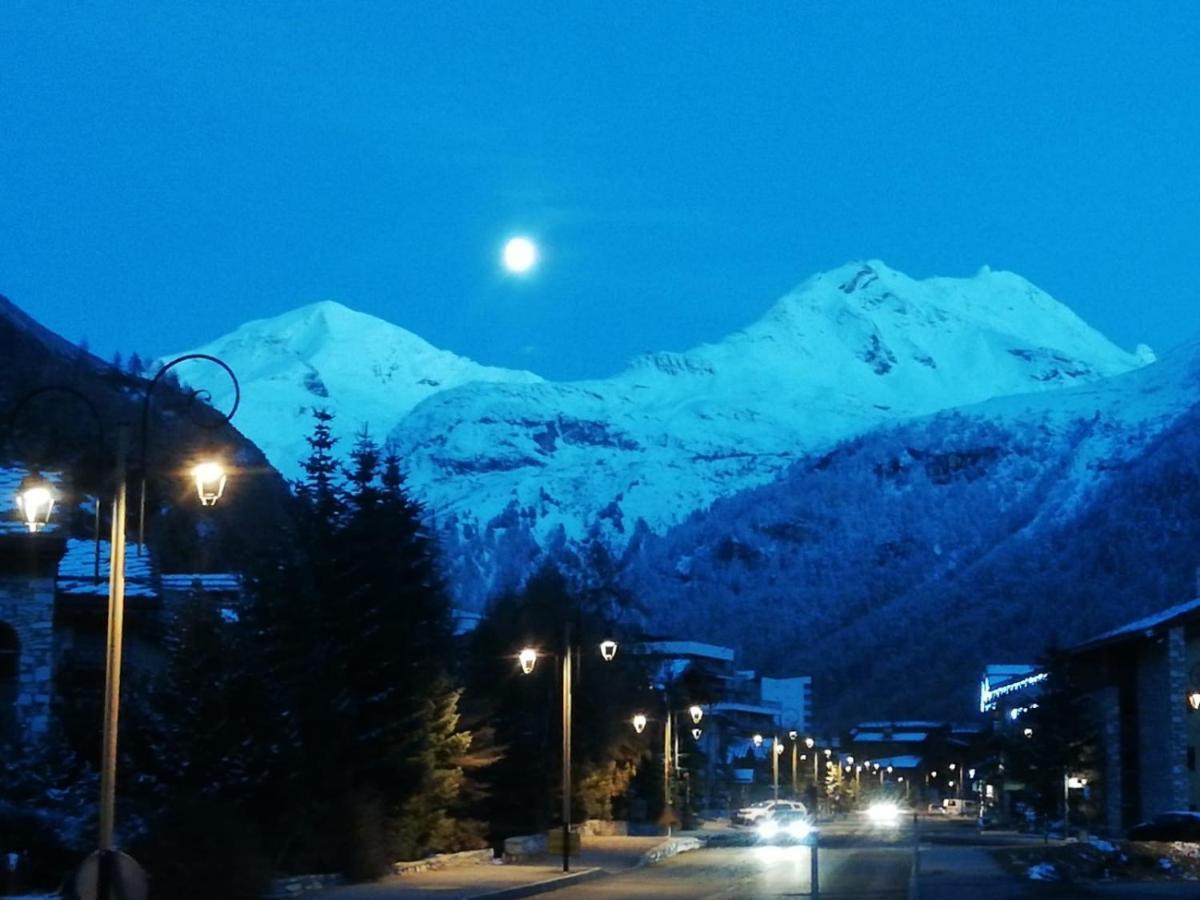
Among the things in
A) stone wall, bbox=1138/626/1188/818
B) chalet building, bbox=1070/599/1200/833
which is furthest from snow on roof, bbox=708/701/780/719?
stone wall, bbox=1138/626/1188/818

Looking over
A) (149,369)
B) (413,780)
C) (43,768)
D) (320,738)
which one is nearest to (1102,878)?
(413,780)

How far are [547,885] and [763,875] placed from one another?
7209 millimetres

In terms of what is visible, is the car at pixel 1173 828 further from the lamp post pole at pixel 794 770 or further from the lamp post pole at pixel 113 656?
the lamp post pole at pixel 794 770

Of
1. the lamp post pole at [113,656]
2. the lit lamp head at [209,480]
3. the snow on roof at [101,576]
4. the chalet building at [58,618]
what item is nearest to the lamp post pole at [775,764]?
the chalet building at [58,618]

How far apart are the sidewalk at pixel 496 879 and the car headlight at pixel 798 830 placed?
788 inches

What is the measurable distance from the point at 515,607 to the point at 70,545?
16270 millimetres

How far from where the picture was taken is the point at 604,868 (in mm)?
38844

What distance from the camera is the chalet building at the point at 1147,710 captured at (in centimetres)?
5766

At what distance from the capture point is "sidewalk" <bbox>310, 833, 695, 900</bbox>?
28.4 m

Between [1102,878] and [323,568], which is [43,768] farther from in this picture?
[1102,878]

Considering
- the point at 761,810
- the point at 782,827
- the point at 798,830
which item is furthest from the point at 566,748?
the point at 761,810

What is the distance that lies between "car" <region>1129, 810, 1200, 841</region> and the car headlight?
15679 mm

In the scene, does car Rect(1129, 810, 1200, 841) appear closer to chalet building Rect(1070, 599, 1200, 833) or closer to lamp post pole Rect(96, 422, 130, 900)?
chalet building Rect(1070, 599, 1200, 833)

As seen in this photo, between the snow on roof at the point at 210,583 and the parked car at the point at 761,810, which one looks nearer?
the snow on roof at the point at 210,583
